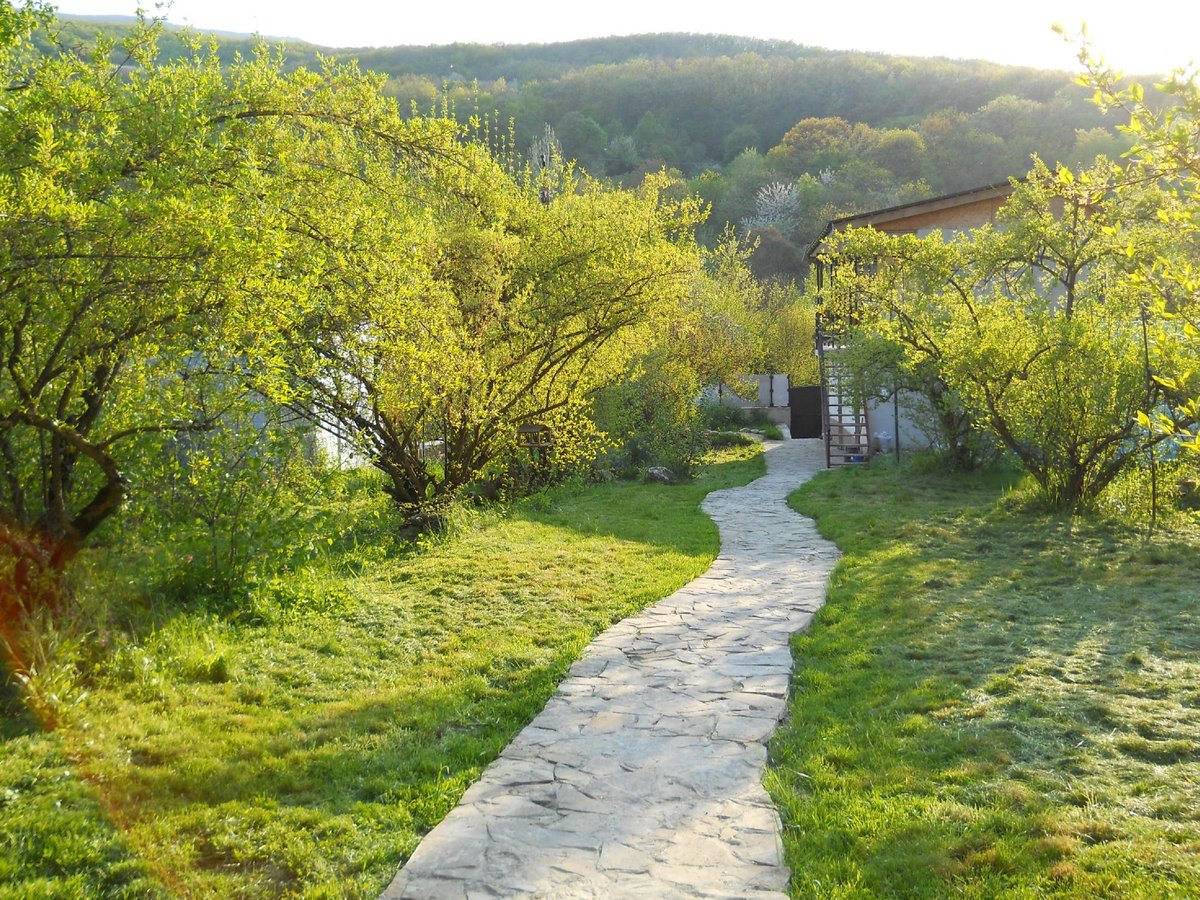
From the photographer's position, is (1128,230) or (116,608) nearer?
(116,608)

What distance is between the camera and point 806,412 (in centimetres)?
2631

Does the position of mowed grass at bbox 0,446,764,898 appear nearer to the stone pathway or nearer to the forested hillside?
the stone pathway

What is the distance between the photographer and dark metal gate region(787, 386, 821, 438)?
26.1 meters

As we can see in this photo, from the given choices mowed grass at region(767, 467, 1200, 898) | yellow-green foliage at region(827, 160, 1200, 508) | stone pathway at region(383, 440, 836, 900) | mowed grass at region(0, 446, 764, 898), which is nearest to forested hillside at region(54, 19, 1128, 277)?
yellow-green foliage at region(827, 160, 1200, 508)

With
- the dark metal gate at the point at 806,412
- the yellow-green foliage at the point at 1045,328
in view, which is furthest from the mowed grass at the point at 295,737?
the dark metal gate at the point at 806,412

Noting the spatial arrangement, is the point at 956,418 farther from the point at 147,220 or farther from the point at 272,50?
the point at 147,220

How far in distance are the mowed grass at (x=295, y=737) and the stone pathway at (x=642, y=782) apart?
8.8 inches

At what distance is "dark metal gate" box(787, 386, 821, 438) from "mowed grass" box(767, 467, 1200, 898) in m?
17.1

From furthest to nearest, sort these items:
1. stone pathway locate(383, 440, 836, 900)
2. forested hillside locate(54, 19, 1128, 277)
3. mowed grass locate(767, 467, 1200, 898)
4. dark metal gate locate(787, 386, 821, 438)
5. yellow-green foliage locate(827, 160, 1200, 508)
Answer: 1. forested hillside locate(54, 19, 1128, 277)
2. dark metal gate locate(787, 386, 821, 438)
3. yellow-green foliage locate(827, 160, 1200, 508)
4. stone pathway locate(383, 440, 836, 900)
5. mowed grass locate(767, 467, 1200, 898)

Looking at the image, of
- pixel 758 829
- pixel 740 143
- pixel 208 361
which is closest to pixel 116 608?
pixel 208 361

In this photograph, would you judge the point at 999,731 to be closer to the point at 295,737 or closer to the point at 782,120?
the point at 295,737

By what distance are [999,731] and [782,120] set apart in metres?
67.9

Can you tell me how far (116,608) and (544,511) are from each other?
7253 millimetres

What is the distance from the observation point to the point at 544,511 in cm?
1283
